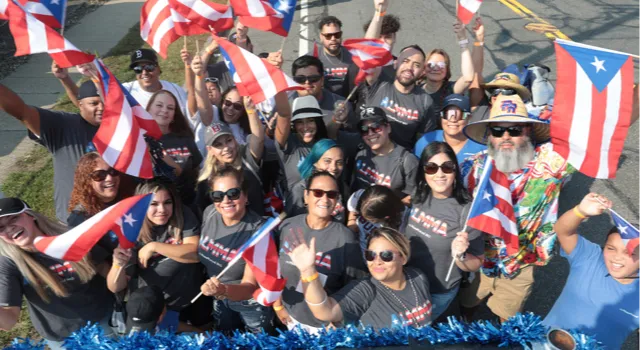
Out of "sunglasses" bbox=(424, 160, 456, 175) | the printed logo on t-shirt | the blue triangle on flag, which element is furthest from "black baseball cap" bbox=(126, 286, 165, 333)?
the blue triangle on flag

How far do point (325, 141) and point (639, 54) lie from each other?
9.93 meters

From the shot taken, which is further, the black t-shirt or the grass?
the grass

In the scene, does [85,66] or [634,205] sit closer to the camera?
[85,66]

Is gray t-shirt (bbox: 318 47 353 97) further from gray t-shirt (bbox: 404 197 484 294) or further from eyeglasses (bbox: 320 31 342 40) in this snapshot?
gray t-shirt (bbox: 404 197 484 294)

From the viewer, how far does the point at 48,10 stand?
505 cm

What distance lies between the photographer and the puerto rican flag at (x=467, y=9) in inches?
210

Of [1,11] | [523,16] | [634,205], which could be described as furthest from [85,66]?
[523,16]

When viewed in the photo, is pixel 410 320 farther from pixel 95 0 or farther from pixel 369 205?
pixel 95 0

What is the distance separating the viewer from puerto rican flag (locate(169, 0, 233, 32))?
5.12 m

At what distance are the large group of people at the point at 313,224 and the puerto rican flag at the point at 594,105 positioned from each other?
274mm

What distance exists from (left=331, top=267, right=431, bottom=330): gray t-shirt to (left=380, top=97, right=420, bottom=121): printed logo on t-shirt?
86.5 inches

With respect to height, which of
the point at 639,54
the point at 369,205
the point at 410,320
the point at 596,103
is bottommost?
the point at 410,320

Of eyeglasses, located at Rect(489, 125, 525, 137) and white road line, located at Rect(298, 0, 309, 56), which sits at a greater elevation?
white road line, located at Rect(298, 0, 309, 56)

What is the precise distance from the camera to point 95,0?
15039 millimetres
